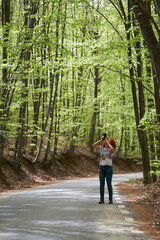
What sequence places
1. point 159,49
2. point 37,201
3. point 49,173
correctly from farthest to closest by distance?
point 49,173 < point 37,201 < point 159,49

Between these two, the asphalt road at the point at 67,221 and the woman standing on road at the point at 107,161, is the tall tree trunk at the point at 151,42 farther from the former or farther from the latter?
the asphalt road at the point at 67,221

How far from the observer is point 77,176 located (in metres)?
29.7

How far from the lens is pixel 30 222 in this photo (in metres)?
7.09

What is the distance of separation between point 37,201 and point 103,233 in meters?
5.12

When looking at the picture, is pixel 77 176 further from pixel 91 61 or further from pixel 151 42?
pixel 151 42

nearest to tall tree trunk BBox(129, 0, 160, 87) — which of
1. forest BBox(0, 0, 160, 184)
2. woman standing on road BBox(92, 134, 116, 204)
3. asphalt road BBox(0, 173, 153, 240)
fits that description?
forest BBox(0, 0, 160, 184)

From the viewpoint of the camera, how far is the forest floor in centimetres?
941

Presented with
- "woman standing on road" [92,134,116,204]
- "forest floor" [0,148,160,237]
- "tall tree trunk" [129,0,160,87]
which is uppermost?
"tall tree trunk" [129,0,160,87]

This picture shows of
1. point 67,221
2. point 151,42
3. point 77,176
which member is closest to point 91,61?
point 151,42

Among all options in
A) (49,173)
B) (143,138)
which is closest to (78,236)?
(143,138)

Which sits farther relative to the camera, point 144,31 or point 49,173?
point 49,173

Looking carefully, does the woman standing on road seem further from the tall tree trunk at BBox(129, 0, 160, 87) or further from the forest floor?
the tall tree trunk at BBox(129, 0, 160, 87)

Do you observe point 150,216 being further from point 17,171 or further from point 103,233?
point 17,171

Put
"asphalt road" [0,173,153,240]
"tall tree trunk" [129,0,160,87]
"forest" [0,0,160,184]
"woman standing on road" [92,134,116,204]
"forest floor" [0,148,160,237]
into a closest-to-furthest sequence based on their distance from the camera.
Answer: "asphalt road" [0,173,153,240]
"tall tree trunk" [129,0,160,87]
"forest floor" [0,148,160,237]
"woman standing on road" [92,134,116,204]
"forest" [0,0,160,184]
